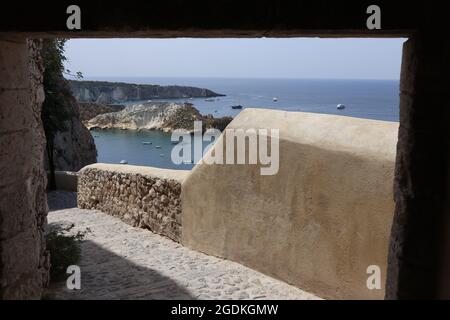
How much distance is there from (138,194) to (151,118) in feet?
156

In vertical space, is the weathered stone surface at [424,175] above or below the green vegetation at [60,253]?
above

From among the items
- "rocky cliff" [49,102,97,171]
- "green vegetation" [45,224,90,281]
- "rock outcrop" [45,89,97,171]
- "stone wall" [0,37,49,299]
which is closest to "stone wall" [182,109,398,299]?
"green vegetation" [45,224,90,281]

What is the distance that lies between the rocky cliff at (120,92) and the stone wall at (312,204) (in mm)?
53432

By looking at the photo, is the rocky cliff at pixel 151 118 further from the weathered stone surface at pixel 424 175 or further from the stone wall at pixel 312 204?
the weathered stone surface at pixel 424 175

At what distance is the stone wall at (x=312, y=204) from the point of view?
4914 millimetres

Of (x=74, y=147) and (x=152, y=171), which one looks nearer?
(x=152, y=171)

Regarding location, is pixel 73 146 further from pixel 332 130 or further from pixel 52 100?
pixel 332 130

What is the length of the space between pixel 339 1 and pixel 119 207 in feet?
27.1

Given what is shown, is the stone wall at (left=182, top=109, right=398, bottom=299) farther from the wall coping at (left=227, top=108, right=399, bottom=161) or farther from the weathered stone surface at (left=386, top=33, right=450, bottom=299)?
the weathered stone surface at (left=386, top=33, right=450, bottom=299)

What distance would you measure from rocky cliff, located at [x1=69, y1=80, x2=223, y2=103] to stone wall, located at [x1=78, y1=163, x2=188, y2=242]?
4885cm

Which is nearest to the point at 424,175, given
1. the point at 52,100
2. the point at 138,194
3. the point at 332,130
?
the point at 332,130

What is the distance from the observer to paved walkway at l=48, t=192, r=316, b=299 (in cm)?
591

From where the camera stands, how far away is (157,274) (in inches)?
262

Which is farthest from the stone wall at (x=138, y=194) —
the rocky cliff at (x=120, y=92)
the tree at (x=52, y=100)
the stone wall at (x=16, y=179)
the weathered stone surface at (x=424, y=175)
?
the rocky cliff at (x=120, y=92)
